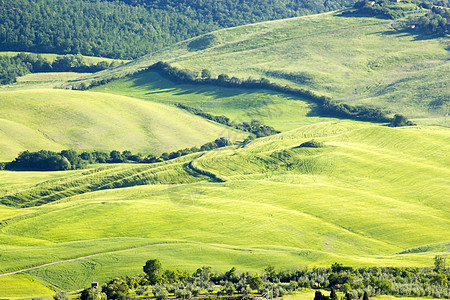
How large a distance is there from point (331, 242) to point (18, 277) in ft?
129

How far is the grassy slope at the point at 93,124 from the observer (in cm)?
15738

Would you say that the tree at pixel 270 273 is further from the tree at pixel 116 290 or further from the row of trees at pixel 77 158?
the row of trees at pixel 77 158

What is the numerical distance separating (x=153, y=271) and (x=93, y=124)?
4432 inches

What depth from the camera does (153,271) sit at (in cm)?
6150

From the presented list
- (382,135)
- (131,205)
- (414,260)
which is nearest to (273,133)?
(382,135)

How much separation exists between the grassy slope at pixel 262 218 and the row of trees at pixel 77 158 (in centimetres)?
1357

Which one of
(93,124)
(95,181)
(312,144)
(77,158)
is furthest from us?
(93,124)

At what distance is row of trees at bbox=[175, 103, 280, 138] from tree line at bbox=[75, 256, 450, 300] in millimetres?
104973

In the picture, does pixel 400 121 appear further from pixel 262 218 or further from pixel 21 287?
pixel 21 287

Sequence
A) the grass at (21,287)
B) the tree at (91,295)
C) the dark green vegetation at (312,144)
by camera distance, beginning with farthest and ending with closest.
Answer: the dark green vegetation at (312,144)
the grass at (21,287)
the tree at (91,295)

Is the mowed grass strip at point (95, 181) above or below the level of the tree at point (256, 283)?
below

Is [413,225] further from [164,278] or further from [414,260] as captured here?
[164,278]

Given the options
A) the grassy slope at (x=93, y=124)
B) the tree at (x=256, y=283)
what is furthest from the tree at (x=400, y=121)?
the tree at (x=256, y=283)

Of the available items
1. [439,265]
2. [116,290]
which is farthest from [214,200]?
[116,290]
